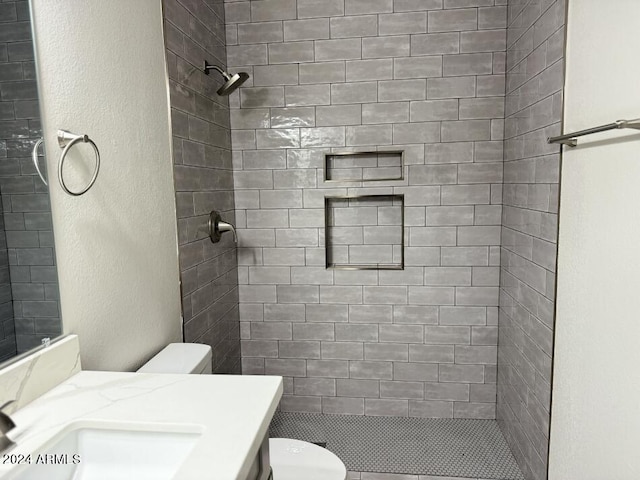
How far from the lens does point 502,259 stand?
2.57 m

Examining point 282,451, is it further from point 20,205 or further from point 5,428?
point 20,205

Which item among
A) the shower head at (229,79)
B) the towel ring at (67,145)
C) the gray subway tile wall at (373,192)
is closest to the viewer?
the towel ring at (67,145)

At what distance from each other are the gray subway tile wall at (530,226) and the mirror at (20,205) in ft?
5.54

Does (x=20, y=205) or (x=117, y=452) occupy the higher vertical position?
(x=20, y=205)

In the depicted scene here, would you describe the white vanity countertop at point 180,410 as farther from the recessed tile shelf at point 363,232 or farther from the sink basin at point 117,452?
the recessed tile shelf at point 363,232

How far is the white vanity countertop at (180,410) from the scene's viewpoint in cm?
88

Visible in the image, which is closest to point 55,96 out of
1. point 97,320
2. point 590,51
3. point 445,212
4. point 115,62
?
point 115,62

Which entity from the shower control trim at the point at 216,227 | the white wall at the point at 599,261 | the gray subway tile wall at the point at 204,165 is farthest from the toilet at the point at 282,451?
the white wall at the point at 599,261

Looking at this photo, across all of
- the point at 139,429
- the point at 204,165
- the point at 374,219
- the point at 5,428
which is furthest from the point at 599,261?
the point at 204,165

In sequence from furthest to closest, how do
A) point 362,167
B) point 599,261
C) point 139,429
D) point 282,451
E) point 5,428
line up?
point 362,167, point 282,451, point 599,261, point 139,429, point 5,428

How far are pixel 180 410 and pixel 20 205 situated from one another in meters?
0.61

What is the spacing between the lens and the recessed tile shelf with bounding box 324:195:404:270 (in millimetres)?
2775

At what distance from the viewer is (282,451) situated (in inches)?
70.5

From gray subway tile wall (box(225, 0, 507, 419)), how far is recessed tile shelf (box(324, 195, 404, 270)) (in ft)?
0.07
